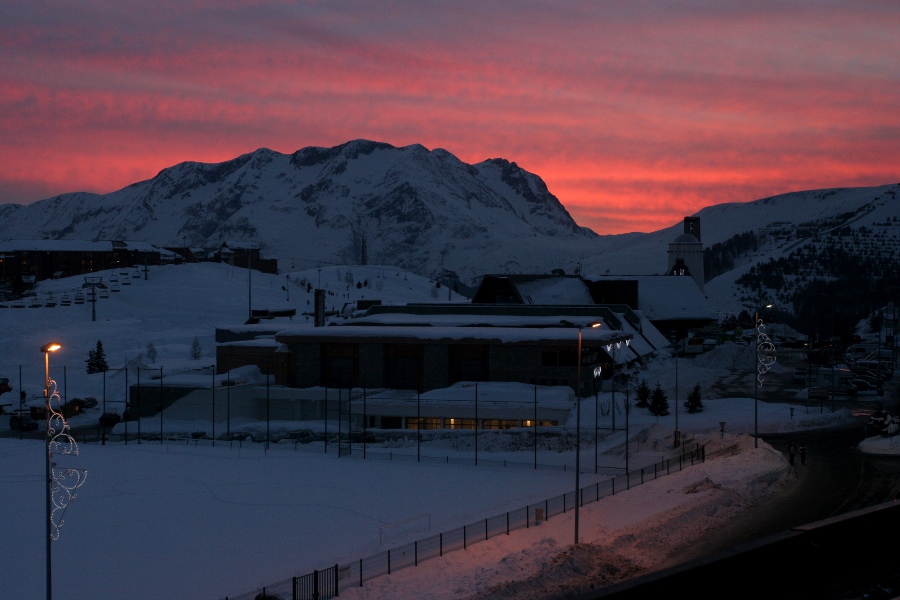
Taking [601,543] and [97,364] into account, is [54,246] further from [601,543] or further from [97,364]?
[601,543]

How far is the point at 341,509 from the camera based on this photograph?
33688 mm

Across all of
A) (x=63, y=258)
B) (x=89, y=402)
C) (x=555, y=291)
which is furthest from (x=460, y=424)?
(x=63, y=258)

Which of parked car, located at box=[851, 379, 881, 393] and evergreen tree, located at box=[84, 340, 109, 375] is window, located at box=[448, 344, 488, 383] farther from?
evergreen tree, located at box=[84, 340, 109, 375]

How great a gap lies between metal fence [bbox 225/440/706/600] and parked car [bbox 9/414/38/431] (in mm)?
41457

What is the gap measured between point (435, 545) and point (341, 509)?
7.07 metres

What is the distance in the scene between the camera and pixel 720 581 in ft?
58.5

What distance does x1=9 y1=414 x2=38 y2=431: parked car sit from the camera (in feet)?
193

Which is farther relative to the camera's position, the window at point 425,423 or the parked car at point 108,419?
the parked car at point 108,419

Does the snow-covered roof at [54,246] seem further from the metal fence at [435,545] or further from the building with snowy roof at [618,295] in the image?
the metal fence at [435,545]

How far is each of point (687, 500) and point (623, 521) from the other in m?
3.40

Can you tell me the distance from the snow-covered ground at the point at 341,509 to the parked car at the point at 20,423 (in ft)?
24.5

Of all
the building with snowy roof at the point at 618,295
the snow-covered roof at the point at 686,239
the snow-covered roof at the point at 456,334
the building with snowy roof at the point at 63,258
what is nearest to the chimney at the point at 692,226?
the snow-covered roof at the point at 686,239

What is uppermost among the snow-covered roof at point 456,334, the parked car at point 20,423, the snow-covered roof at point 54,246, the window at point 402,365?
the snow-covered roof at point 54,246

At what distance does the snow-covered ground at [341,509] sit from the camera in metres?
25.2
